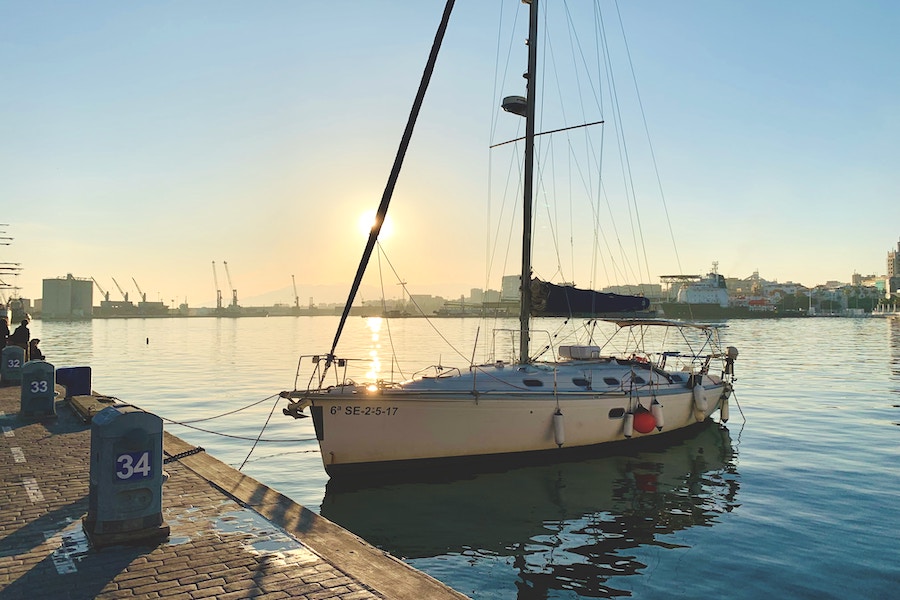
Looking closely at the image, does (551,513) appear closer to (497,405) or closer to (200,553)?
(497,405)

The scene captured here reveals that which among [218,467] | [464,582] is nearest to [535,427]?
[464,582]

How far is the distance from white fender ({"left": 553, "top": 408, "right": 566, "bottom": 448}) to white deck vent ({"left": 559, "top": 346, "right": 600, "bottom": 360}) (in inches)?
169

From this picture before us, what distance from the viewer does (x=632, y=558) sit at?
11.8 meters

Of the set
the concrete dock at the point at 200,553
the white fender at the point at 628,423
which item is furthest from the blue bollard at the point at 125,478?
the white fender at the point at 628,423

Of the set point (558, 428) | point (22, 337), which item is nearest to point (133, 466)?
point (558, 428)

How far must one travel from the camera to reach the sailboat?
622 inches

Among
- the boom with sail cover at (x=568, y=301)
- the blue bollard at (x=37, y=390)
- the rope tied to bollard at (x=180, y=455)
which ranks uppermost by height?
the boom with sail cover at (x=568, y=301)

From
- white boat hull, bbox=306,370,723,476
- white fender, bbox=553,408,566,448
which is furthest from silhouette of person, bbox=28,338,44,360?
white fender, bbox=553,408,566,448

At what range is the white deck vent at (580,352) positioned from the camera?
21677 millimetres

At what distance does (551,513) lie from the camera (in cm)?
1432

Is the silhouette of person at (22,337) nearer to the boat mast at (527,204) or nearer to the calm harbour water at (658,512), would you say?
the calm harbour water at (658,512)

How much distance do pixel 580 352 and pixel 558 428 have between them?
4760 millimetres

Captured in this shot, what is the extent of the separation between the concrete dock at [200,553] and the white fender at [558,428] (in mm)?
8868

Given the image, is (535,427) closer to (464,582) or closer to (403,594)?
(464,582)
